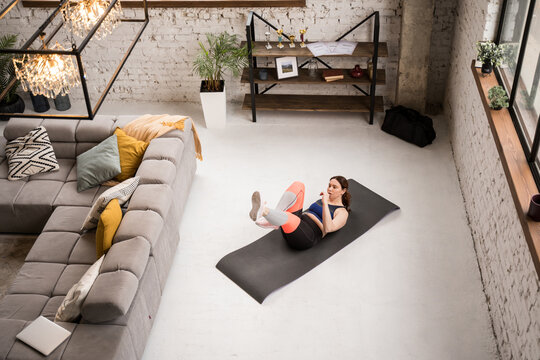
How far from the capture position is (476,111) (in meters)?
5.19

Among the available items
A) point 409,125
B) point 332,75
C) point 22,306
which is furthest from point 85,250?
point 409,125

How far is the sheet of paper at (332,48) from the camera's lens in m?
6.25

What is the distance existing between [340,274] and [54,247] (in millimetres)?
2330

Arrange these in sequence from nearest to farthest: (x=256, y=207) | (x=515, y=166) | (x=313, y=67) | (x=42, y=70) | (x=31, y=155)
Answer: (x=42, y=70)
(x=515, y=166)
(x=256, y=207)
(x=31, y=155)
(x=313, y=67)

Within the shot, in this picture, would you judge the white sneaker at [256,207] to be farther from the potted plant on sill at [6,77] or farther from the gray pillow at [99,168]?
the potted plant on sill at [6,77]

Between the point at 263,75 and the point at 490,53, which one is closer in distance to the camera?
the point at 490,53

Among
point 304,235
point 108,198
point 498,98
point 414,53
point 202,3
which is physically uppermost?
point 202,3

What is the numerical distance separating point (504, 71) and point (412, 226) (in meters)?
1.57

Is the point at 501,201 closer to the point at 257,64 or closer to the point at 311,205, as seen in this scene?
the point at 311,205

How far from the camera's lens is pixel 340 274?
4.76 meters

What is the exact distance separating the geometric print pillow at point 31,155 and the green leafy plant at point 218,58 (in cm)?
185

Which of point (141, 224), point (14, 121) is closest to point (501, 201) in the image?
point (141, 224)

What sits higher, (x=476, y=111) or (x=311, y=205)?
(x=476, y=111)

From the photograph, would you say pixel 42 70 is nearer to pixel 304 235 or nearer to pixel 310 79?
pixel 304 235
